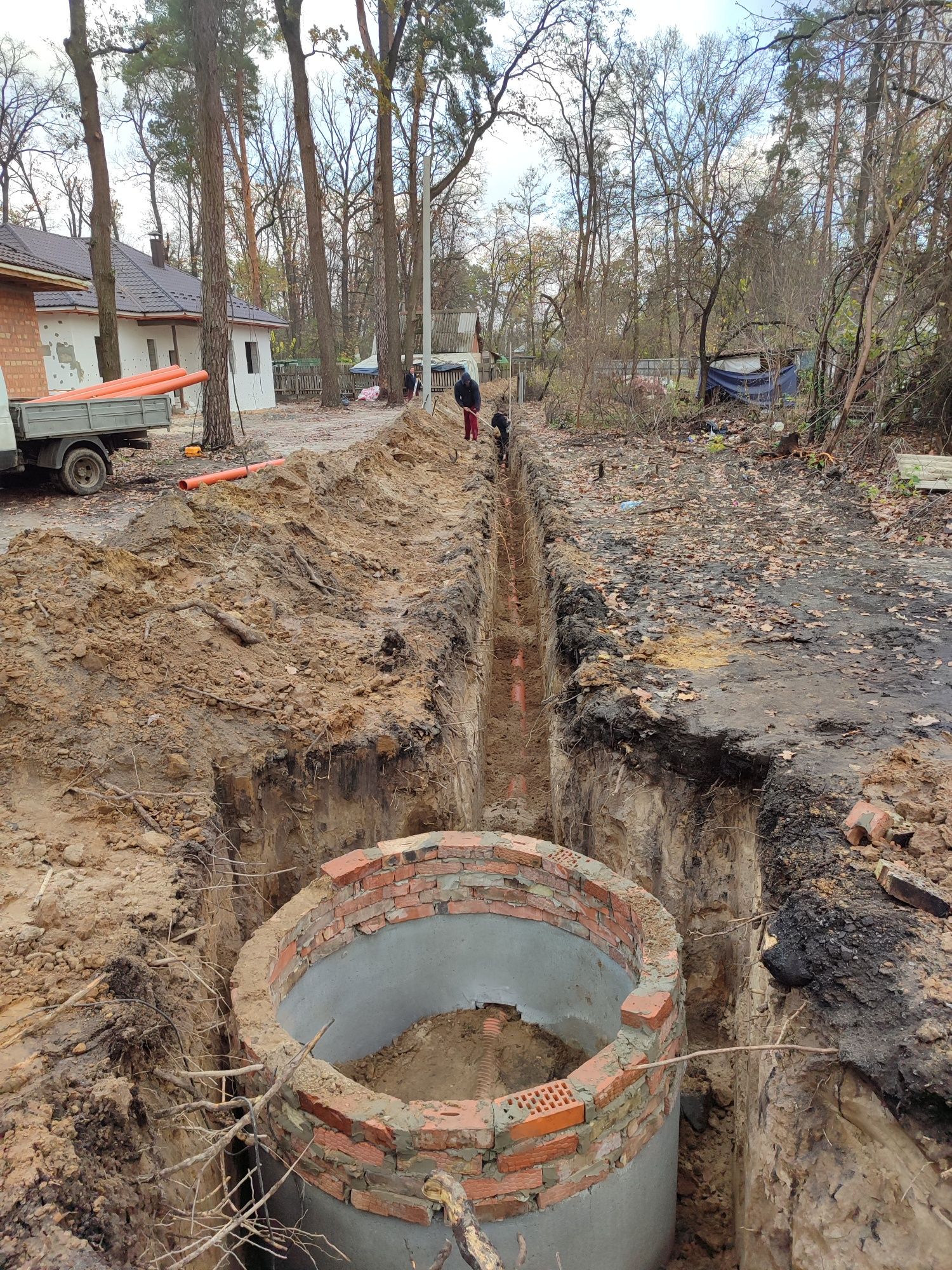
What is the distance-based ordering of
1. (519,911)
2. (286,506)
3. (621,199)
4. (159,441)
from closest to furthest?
(519,911) < (286,506) < (159,441) < (621,199)

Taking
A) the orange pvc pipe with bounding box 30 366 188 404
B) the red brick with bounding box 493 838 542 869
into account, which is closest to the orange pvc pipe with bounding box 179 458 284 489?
the orange pvc pipe with bounding box 30 366 188 404

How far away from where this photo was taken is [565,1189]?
3057 mm

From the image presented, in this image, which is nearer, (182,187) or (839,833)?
(839,833)

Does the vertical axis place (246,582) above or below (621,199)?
below

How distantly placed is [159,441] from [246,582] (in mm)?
11034

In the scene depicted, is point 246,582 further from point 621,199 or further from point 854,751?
point 621,199

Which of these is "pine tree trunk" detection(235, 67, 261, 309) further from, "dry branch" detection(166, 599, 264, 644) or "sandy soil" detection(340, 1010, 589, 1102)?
"sandy soil" detection(340, 1010, 589, 1102)

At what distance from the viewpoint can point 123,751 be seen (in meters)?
4.28

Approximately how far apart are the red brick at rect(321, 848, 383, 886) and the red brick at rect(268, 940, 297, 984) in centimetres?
39

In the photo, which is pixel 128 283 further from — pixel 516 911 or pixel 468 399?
pixel 516 911

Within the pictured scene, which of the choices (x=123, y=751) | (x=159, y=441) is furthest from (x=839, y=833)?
(x=159, y=441)

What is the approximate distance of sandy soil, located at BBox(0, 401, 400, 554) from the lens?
29.3 feet

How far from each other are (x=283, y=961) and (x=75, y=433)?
28.1 ft

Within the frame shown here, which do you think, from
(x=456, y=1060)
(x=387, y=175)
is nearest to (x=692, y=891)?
(x=456, y=1060)
